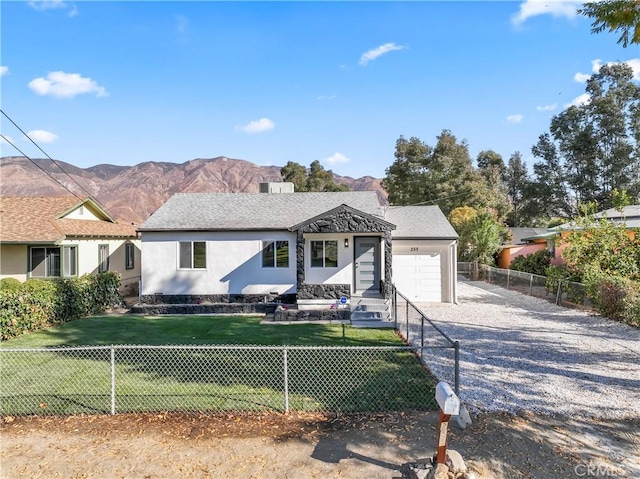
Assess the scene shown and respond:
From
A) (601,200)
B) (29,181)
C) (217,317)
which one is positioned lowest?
(217,317)

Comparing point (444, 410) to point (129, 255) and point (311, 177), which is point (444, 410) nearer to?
point (129, 255)

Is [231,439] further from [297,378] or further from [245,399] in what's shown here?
[297,378]

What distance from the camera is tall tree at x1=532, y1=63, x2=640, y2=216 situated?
40.0 m

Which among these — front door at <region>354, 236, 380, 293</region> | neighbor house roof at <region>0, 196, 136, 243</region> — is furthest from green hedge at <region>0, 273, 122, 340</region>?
front door at <region>354, 236, 380, 293</region>

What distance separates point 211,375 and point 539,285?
1680cm

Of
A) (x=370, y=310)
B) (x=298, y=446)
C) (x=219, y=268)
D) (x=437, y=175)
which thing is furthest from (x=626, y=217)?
(x=298, y=446)

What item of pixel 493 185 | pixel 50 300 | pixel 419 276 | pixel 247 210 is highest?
pixel 493 185

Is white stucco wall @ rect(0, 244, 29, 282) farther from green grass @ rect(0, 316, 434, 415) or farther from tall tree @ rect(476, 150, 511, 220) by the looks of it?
tall tree @ rect(476, 150, 511, 220)

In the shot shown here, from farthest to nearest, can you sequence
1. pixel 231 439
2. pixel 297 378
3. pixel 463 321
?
1. pixel 463 321
2. pixel 297 378
3. pixel 231 439

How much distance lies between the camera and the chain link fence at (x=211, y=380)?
251 inches

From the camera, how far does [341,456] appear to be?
4863 millimetres

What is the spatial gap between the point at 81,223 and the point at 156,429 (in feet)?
54.4

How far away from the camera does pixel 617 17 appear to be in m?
7.71

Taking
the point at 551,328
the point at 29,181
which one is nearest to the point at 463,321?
the point at 551,328
